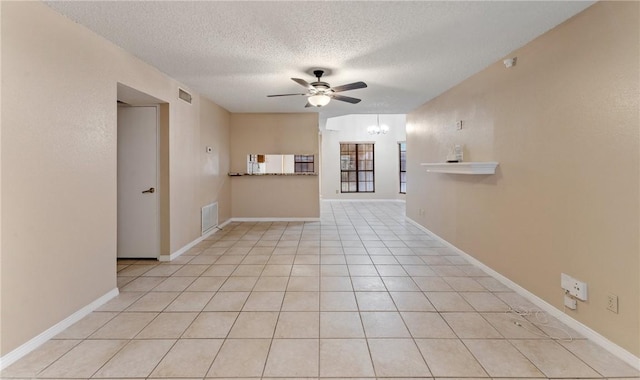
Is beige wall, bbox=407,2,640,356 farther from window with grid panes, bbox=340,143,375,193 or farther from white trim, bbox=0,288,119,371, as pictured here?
window with grid panes, bbox=340,143,375,193

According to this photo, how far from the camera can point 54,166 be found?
83.1 inches

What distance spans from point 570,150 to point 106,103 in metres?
3.91

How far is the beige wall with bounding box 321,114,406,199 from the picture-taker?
10297 millimetres

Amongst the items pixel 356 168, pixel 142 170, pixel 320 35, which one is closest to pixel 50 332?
pixel 142 170

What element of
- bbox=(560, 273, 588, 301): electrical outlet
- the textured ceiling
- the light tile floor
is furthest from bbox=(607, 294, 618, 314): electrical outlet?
the textured ceiling

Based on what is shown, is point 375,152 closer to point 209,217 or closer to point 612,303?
point 209,217

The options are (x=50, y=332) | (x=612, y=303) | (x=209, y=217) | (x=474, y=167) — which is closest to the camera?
(x=612, y=303)

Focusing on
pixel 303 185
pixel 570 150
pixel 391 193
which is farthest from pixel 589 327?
pixel 391 193

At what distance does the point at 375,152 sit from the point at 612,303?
28.8 feet

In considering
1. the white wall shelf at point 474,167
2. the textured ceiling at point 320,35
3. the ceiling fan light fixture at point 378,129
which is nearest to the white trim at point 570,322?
the white wall shelf at point 474,167

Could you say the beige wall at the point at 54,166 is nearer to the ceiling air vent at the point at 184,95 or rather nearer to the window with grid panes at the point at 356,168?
the ceiling air vent at the point at 184,95

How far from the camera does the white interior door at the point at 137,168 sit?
3.66 m

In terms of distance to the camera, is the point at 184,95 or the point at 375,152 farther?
the point at 375,152

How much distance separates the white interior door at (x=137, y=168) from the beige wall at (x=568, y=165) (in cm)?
405
